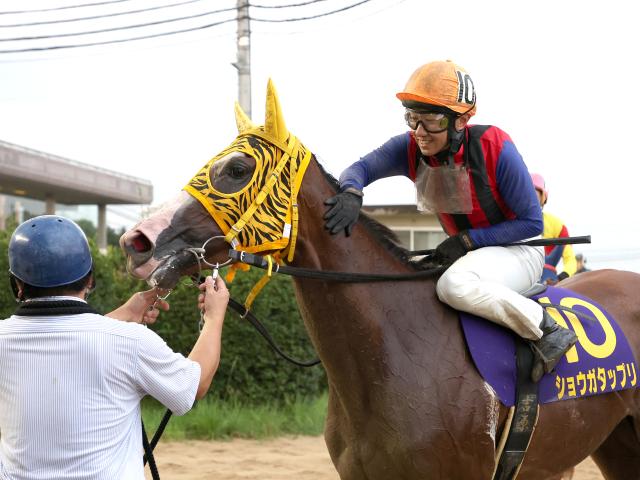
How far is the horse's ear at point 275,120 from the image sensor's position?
10.2ft

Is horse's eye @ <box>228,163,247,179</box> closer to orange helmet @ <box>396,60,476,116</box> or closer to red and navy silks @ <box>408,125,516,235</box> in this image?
orange helmet @ <box>396,60,476,116</box>

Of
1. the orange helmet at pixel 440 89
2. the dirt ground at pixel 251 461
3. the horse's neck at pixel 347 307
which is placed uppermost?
the orange helmet at pixel 440 89

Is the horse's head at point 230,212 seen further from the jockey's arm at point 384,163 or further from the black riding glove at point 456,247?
the black riding glove at point 456,247

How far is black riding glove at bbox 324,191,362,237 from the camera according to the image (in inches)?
126

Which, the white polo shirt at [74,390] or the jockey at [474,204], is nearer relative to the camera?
the white polo shirt at [74,390]

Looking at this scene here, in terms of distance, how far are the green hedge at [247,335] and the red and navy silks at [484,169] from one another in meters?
4.87

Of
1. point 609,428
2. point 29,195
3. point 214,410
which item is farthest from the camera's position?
point 29,195

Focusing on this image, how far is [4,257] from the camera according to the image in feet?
27.7

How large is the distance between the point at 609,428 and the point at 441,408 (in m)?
1.30

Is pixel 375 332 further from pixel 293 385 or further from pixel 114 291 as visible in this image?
pixel 114 291

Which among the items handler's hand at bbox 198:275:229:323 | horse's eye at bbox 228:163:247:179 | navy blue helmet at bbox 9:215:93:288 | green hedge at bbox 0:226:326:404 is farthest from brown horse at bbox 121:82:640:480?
green hedge at bbox 0:226:326:404

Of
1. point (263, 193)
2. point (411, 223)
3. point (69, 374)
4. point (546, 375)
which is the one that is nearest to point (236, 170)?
point (263, 193)

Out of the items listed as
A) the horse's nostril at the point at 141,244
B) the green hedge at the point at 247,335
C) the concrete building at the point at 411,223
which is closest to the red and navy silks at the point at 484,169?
the horse's nostril at the point at 141,244

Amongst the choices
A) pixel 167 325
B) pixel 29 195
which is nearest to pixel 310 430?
pixel 167 325
